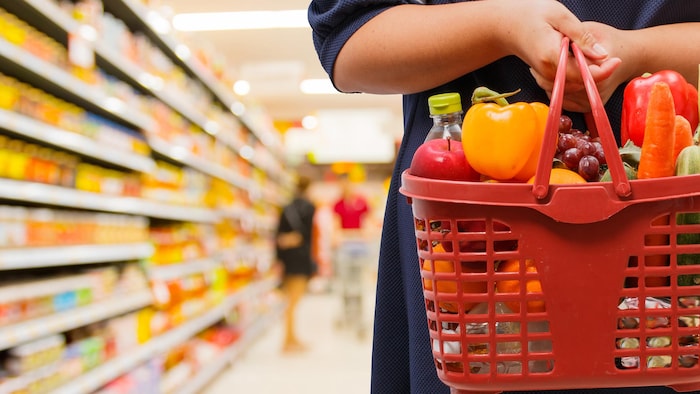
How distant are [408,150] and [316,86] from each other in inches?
429

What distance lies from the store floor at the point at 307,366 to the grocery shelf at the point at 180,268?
90 cm

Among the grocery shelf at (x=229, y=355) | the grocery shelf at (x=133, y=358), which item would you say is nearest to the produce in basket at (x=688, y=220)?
the grocery shelf at (x=133, y=358)

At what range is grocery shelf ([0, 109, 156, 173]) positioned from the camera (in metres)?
2.46

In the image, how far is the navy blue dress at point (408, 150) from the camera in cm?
92

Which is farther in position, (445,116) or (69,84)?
(69,84)

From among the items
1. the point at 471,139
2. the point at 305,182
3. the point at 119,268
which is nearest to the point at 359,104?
the point at 305,182

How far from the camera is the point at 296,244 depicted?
7.22 metres

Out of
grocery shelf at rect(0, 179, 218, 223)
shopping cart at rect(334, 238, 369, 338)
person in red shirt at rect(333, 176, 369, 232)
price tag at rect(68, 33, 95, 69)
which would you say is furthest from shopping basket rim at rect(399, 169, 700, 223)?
person in red shirt at rect(333, 176, 369, 232)

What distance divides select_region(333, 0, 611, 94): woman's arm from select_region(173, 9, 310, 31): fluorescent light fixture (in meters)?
6.86

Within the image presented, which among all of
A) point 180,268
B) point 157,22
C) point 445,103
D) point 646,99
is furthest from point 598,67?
point 180,268

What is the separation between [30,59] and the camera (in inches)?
100

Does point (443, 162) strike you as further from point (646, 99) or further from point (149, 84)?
point (149, 84)

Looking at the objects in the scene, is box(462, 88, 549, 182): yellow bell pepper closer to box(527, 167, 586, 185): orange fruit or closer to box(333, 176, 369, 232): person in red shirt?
box(527, 167, 586, 185): orange fruit

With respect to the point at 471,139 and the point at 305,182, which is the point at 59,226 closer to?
A: the point at 471,139
